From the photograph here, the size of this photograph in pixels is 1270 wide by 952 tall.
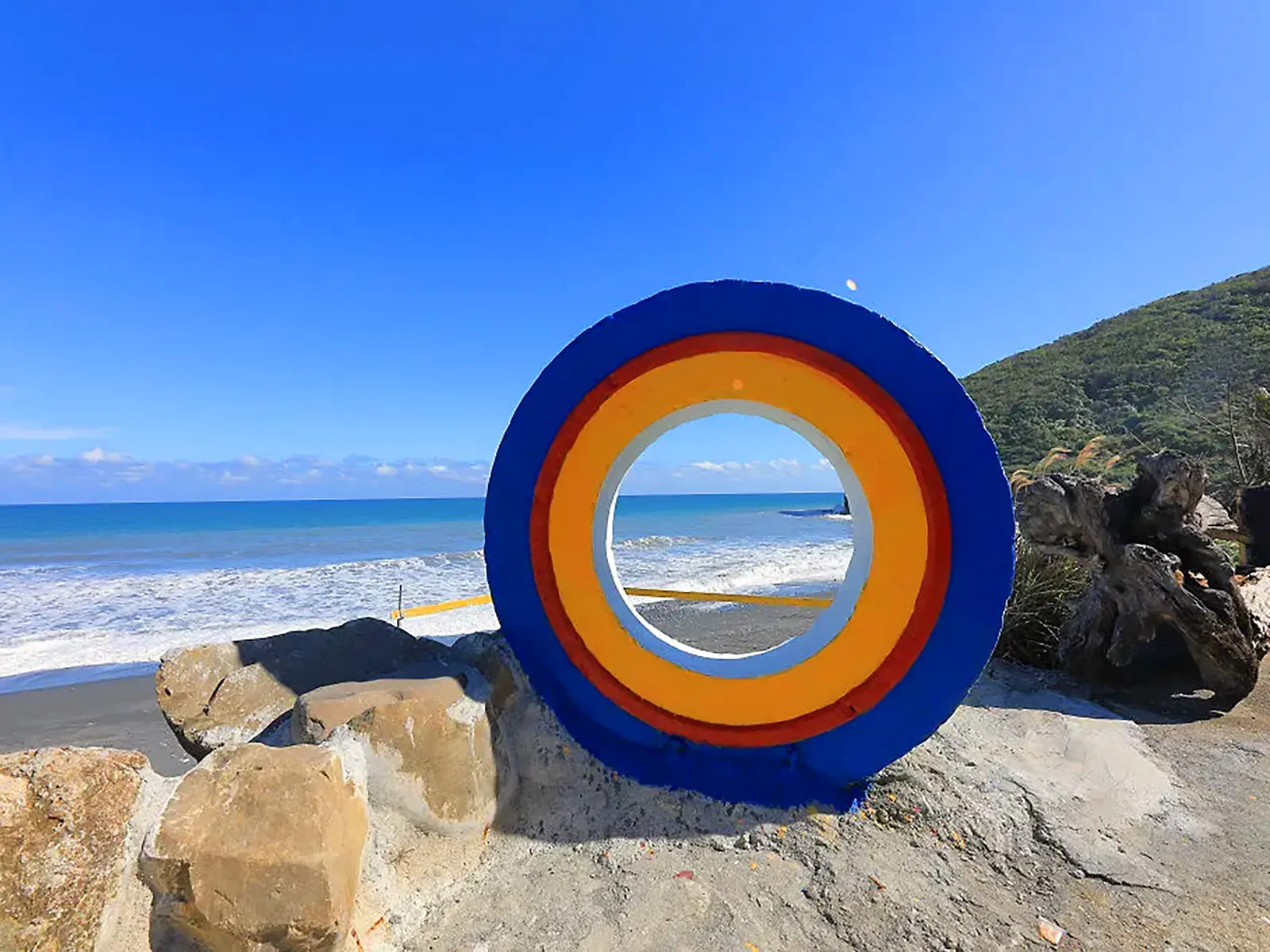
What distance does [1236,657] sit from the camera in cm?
427

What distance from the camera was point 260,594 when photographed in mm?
12258

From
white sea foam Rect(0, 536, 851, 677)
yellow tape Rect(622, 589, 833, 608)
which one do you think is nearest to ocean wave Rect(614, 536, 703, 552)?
white sea foam Rect(0, 536, 851, 677)

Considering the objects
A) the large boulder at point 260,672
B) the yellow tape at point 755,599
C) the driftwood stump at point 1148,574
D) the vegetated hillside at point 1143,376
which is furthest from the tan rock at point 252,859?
the vegetated hillside at point 1143,376

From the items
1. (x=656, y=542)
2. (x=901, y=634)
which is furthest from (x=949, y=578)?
(x=656, y=542)

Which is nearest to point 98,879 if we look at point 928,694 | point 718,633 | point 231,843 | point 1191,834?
point 231,843

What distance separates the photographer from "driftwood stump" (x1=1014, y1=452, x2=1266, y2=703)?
4.35 meters

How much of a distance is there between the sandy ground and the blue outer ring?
0.42 ft

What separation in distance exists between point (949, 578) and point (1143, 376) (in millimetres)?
34918

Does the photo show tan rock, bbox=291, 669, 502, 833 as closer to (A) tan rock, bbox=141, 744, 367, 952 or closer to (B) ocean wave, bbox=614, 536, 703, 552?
(A) tan rock, bbox=141, 744, 367, 952

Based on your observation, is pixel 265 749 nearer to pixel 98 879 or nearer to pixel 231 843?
pixel 231 843

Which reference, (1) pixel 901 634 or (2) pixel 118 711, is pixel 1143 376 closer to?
(1) pixel 901 634

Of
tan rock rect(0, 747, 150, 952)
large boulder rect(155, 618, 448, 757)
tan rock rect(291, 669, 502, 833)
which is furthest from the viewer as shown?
large boulder rect(155, 618, 448, 757)

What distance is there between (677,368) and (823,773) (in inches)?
74.4

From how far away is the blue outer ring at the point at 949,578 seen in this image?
274 cm
